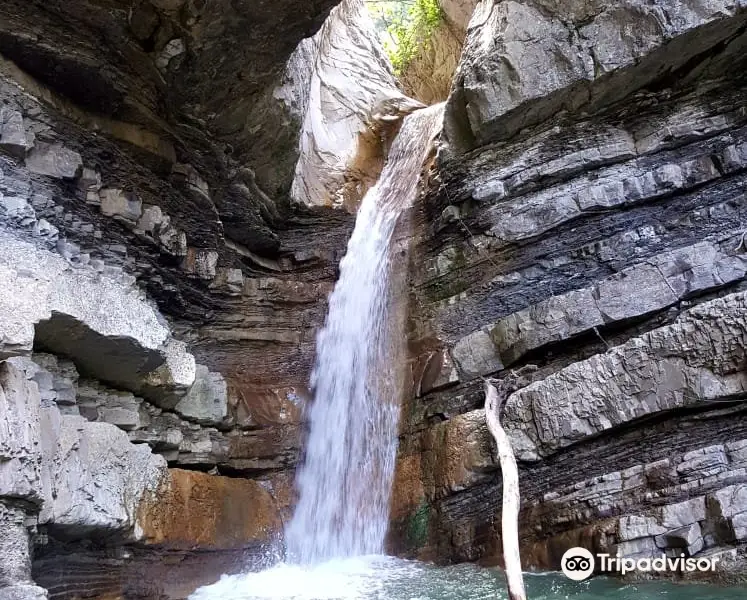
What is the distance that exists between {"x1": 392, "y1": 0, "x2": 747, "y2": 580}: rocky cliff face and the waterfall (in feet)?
1.14

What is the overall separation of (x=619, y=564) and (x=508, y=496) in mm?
1032

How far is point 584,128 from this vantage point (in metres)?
7.10

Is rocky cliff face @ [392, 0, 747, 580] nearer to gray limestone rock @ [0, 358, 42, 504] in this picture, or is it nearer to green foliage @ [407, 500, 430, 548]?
green foliage @ [407, 500, 430, 548]

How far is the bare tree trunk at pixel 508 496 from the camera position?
3719mm

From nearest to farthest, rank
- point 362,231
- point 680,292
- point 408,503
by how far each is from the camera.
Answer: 1. point 680,292
2. point 408,503
3. point 362,231

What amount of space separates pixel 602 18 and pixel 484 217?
8.41 ft

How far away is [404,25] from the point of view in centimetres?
1530

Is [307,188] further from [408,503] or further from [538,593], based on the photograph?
[538,593]

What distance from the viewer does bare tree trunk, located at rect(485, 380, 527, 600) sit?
3719 mm

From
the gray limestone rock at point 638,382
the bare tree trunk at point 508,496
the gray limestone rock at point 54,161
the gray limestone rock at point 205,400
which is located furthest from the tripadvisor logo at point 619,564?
the gray limestone rock at point 54,161

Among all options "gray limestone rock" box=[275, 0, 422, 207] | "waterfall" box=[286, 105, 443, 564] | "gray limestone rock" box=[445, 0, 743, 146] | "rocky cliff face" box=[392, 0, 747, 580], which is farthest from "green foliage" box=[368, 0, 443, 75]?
"gray limestone rock" box=[445, 0, 743, 146]

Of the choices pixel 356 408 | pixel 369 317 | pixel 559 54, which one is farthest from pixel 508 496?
pixel 559 54

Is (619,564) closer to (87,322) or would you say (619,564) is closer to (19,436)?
(19,436)

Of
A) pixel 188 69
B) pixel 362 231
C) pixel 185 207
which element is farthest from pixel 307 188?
pixel 188 69
